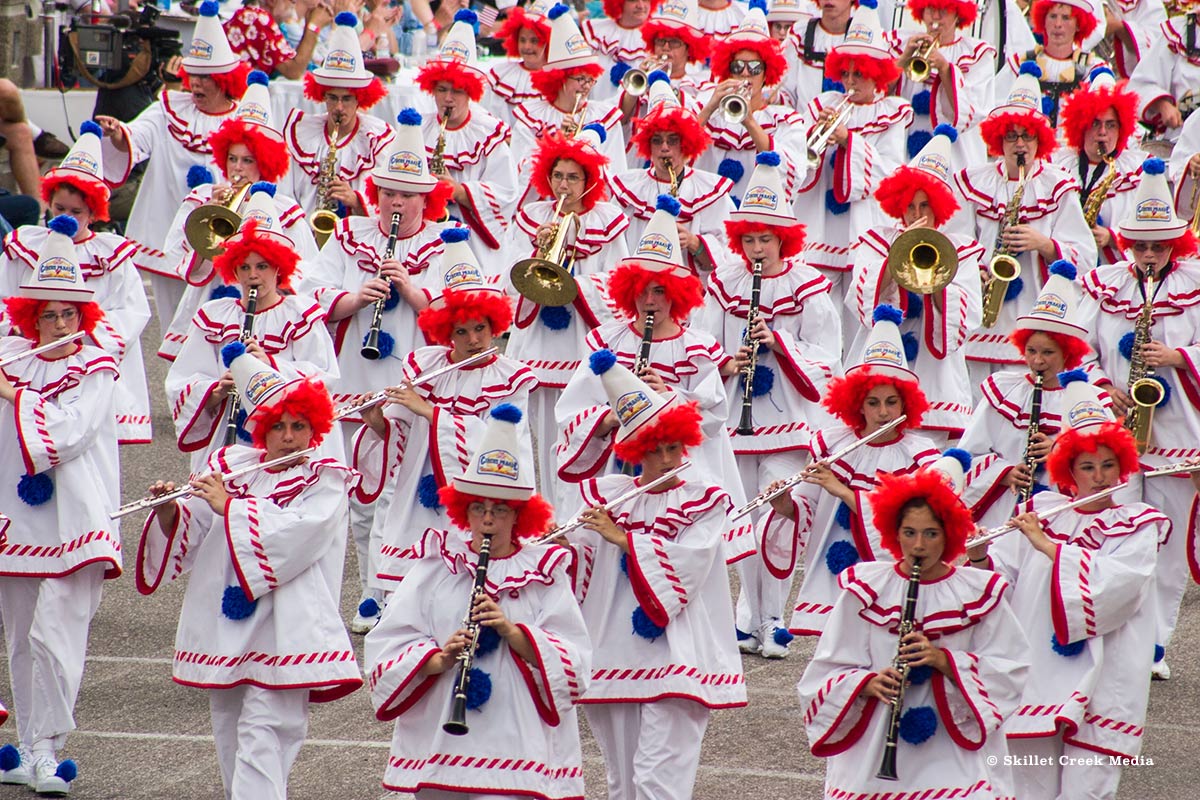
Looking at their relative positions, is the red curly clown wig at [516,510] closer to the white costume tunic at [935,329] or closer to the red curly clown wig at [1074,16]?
the white costume tunic at [935,329]

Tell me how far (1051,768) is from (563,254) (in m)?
4.87

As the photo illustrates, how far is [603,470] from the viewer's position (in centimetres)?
977

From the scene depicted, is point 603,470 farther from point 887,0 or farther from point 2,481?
point 887,0

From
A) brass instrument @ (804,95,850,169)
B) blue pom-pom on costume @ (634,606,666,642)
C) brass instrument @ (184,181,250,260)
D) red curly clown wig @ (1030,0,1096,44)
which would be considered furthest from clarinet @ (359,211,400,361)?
red curly clown wig @ (1030,0,1096,44)

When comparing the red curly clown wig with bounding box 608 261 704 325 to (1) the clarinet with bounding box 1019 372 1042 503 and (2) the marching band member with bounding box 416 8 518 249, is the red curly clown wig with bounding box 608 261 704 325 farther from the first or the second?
(2) the marching band member with bounding box 416 8 518 249

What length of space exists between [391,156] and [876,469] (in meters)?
3.84

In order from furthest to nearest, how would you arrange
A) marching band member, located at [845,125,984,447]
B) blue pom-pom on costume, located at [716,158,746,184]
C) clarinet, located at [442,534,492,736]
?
blue pom-pom on costume, located at [716,158,746,184] < marching band member, located at [845,125,984,447] < clarinet, located at [442,534,492,736]

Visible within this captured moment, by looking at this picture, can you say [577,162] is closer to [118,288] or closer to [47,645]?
[118,288]

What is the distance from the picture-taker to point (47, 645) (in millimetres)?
9336

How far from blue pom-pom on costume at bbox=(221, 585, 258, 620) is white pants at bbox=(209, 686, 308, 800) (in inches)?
12.0

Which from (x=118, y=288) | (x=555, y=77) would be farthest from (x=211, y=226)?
(x=555, y=77)

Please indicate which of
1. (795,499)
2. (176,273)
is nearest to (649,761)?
(795,499)

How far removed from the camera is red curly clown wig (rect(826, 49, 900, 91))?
14.1 m

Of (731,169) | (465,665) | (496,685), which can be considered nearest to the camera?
(465,665)
